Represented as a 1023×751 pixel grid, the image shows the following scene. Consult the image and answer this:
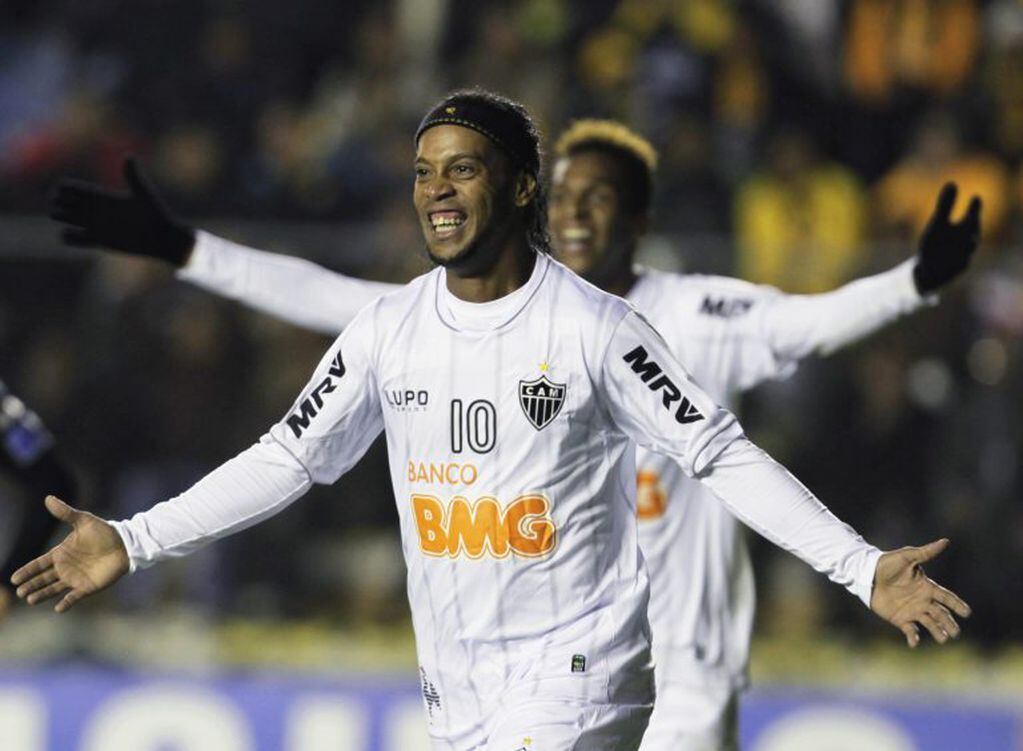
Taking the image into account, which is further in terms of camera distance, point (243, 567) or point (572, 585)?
point (243, 567)

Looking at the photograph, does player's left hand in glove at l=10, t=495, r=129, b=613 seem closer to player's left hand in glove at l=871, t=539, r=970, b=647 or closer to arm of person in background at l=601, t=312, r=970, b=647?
arm of person in background at l=601, t=312, r=970, b=647

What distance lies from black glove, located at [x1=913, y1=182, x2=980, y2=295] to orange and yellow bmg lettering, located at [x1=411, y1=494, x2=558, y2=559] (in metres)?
2.14

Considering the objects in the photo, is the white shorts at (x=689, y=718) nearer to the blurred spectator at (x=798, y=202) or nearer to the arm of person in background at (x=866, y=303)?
the arm of person in background at (x=866, y=303)

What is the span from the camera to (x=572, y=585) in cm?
496

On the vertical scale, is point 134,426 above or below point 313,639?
above

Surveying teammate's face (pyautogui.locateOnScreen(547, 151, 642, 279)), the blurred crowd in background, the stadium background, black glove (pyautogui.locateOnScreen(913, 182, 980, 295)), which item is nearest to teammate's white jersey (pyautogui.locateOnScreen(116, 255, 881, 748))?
teammate's face (pyautogui.locateOnScreen(547, 151, 642, 279))

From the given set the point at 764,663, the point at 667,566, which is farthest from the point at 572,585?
the point at 764,663

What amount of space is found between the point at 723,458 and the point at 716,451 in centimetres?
3

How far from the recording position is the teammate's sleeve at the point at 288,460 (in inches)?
203

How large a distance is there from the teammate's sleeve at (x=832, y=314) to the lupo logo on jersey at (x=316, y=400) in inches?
71.8

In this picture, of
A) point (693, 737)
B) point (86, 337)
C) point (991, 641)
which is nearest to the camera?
point (693, 737)

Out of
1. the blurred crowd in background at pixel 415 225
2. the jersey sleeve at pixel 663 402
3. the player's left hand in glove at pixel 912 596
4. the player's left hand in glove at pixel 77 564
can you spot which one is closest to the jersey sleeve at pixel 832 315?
the jersey sleeve at pixel 663 402

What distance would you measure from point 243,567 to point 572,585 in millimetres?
5350

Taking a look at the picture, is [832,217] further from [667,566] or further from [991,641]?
[667,566]
